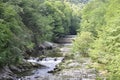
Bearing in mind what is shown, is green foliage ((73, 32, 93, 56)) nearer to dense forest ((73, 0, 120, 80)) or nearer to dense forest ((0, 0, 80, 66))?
dense forest ((73, 0, 120, 80))

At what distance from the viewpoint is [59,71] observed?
39875 millimetres

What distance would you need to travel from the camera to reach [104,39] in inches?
1534

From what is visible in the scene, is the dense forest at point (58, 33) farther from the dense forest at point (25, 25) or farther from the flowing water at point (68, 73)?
the flowing water at point (68, 73)

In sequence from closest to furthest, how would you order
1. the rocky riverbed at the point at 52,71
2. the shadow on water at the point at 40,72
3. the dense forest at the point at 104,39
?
1. the dense forest at the point at 104,39
2. the rocky riverbed at the point at 52,71
3. the shadow on water at the point at 40,72

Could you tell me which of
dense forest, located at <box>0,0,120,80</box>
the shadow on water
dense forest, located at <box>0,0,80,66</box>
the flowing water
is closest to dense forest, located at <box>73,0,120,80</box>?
dense forest, located at <box>0,0,120,80</box>

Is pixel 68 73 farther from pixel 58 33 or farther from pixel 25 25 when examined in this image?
pixel 58 33

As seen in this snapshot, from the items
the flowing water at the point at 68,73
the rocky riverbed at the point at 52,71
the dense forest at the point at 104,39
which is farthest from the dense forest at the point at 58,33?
the flowing water at the point at 68,73

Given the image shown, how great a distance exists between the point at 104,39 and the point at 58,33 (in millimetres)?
60371

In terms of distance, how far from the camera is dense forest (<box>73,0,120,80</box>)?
31513 mm

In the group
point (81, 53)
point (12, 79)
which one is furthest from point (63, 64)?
point (12, 79)

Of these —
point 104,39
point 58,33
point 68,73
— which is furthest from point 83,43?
point 58,33

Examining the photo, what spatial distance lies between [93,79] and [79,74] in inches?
144

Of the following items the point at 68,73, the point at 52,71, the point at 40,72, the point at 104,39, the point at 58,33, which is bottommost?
the point at 68,73

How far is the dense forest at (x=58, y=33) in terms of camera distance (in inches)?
1316
